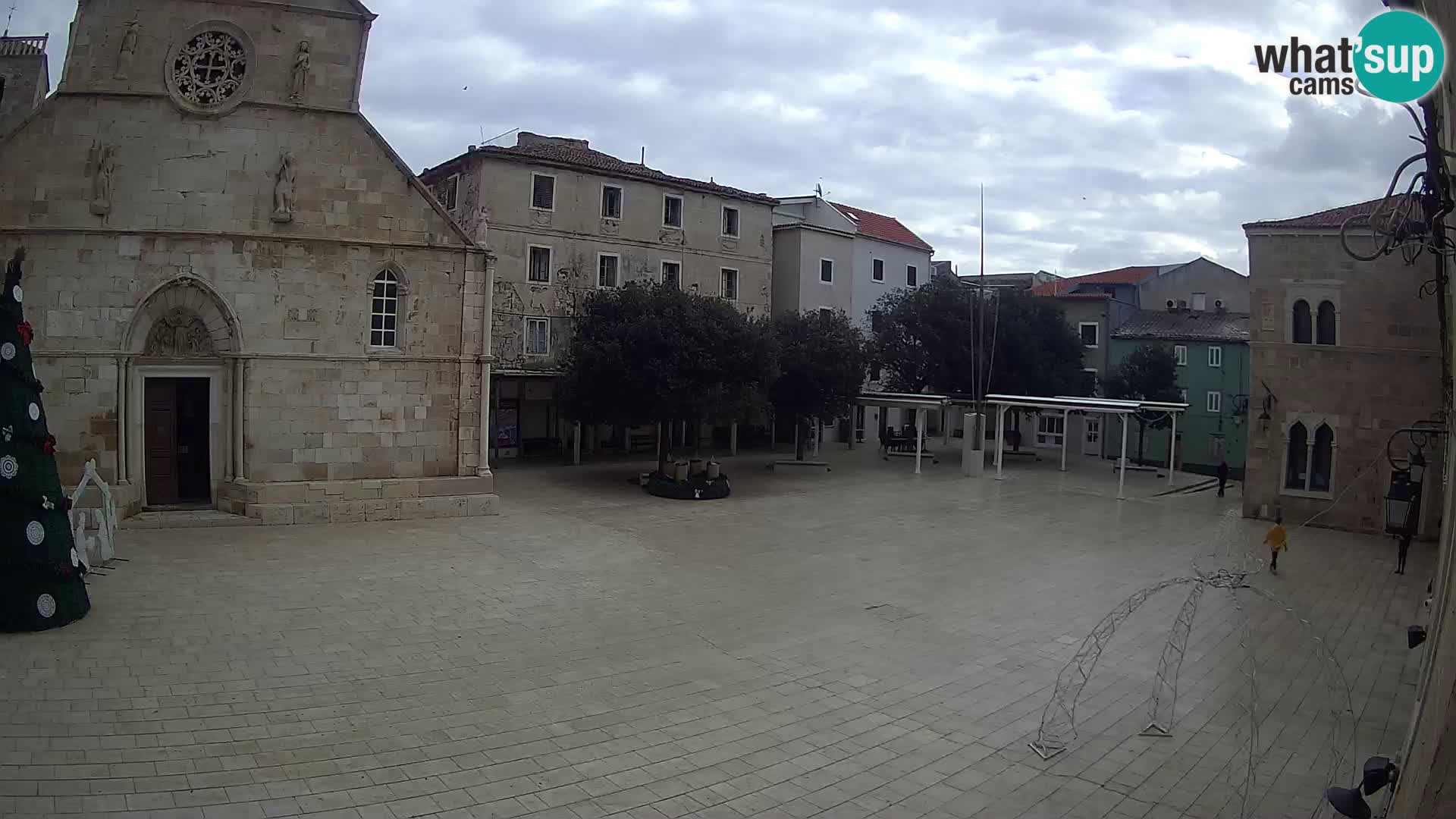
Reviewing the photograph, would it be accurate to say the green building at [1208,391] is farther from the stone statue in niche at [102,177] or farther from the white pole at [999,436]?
the stone statue in niche at [102,177]

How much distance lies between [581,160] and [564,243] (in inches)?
125

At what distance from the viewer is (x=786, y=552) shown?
1797 centimetres

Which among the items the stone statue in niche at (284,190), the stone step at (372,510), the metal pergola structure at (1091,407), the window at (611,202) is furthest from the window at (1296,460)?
the stone statue in niche at (284,190)

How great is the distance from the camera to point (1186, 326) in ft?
143

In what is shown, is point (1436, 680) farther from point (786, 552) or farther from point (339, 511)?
point (339, 511)

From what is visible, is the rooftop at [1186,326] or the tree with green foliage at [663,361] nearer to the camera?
the tree with green foliage at [663,361]

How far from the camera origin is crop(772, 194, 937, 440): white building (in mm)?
39469

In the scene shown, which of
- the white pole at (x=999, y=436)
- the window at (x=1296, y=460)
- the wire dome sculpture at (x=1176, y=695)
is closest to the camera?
the wire dome sculpture at (x=1176, y=695)

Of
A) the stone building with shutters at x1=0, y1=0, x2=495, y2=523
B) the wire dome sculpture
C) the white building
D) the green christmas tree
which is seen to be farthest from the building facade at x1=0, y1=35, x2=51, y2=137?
the wire dome sculpture

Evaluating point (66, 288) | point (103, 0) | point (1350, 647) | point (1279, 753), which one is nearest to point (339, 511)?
point (66, 288)

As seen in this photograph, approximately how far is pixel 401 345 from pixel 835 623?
496 inches

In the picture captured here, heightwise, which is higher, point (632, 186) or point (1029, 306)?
point (632, 186)

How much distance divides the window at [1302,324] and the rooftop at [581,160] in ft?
64.4

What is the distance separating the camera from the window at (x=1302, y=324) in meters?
23.9
